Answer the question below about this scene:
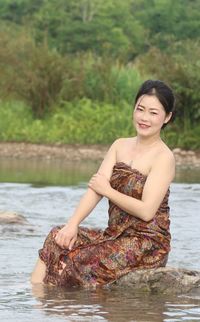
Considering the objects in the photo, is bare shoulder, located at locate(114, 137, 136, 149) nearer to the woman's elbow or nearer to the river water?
the woman's elbow

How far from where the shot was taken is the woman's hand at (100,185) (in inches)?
273

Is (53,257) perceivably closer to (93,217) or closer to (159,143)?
(159,143)

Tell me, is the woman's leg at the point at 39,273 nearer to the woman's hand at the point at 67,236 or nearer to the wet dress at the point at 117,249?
the wet dress at the point at 117,249

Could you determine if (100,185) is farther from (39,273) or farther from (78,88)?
(78,88)

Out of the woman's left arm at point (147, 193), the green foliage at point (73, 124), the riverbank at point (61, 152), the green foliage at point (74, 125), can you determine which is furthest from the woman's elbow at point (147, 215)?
the green foliage at point (73, 124)

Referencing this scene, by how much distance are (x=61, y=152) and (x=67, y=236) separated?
45.7 ft

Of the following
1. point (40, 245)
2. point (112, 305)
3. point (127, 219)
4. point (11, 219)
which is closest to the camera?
point (112, 305)

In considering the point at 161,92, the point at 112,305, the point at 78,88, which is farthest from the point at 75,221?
the point at 78,88

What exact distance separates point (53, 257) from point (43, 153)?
546 inches

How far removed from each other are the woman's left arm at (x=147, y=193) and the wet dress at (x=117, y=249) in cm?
9

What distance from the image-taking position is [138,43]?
167ft

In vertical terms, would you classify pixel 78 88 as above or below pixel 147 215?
below

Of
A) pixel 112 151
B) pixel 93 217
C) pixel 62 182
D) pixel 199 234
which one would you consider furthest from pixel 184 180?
pixel 112 151

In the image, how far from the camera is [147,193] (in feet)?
22.6
